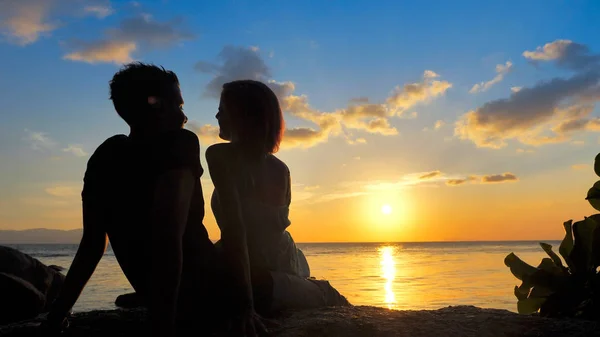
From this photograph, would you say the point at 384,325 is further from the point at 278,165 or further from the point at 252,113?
the point at 252,113

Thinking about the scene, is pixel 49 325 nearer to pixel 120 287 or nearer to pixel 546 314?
pixel 546 314

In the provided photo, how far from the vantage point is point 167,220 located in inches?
81.8

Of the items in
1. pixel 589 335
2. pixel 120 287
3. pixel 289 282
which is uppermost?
pixel 289 282

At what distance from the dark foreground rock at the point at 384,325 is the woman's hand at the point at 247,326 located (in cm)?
8

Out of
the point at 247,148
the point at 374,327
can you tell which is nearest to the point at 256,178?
the point at 247,148

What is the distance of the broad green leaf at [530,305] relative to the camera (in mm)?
3014

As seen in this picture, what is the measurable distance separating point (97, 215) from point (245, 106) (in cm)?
101

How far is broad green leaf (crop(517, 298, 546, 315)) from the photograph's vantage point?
3014mm

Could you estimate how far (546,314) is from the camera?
9.52 feet

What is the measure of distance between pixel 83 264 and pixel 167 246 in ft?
2.48

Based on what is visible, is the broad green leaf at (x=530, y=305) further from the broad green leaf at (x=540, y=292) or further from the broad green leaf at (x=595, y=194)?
the broad green leaf at (x=595, y=194)

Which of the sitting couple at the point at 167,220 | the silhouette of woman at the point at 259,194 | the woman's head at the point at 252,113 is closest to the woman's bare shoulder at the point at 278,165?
the silhouette of woman at the point at 259,194

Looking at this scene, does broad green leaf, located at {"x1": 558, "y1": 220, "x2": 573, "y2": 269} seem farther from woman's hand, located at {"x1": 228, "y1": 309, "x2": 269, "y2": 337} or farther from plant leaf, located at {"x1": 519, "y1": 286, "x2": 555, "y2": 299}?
woman's hand, located at {"x1": 228, "y1": 309, "x2": 269, "y2": 337}

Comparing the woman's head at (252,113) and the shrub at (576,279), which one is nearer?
the shrub at (576,279)
